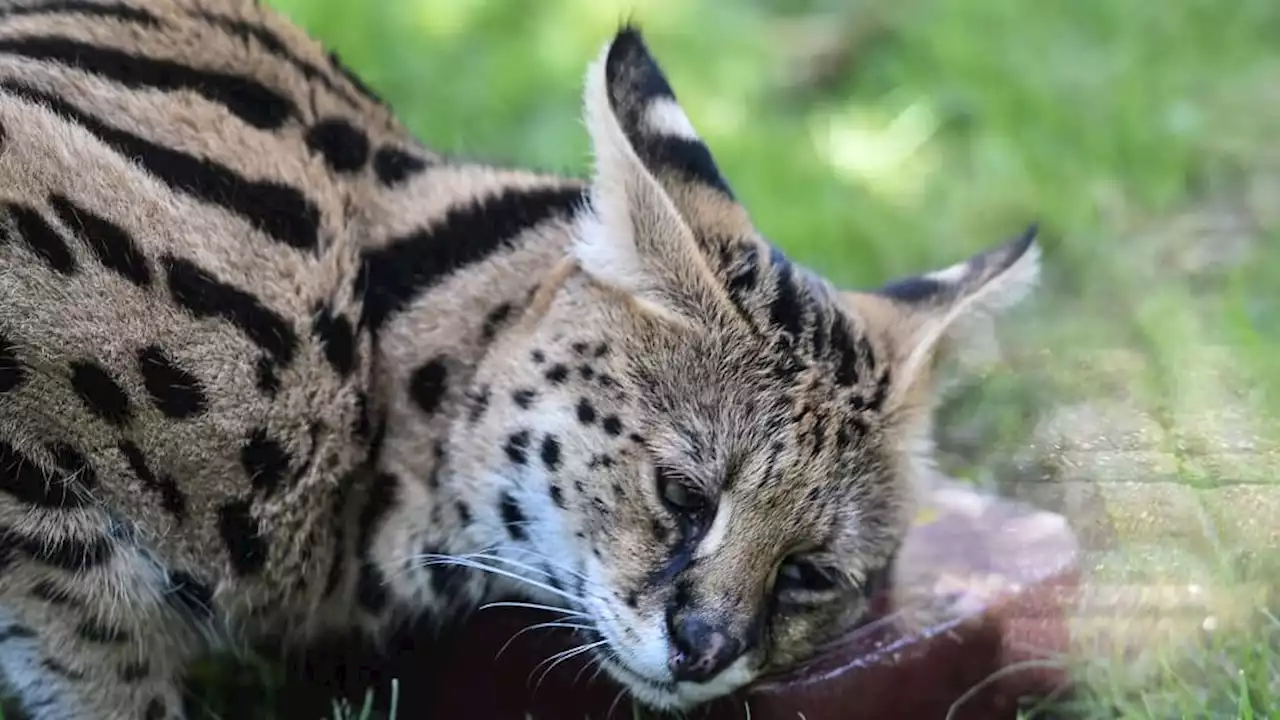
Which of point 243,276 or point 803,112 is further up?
point 803,112

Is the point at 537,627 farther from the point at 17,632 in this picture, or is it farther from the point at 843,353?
the point at 17,632

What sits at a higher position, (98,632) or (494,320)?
(494,320)

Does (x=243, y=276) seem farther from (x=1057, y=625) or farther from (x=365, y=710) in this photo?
(x=1057, y=625)

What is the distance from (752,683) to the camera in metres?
2.46

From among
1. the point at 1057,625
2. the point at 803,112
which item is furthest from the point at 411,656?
the point at 803,112

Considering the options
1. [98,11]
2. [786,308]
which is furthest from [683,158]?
[98,11]

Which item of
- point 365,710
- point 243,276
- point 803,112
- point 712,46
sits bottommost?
point 365,710

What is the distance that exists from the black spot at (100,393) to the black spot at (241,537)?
217 millimetres

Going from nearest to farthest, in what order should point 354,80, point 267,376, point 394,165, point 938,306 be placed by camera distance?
point 267,376 < point 938,306 < point 394,165 < point 354,80

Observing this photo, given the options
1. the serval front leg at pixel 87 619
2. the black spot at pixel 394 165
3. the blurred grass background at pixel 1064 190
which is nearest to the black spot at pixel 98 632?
the serval front leg at pixel 87 619

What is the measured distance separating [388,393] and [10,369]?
59cm

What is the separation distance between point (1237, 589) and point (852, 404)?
2.11 ft

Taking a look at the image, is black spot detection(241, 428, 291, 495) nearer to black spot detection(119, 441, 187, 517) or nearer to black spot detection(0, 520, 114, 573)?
black spot detection(119, 441, 187, 517)

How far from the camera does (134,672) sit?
2.53m
